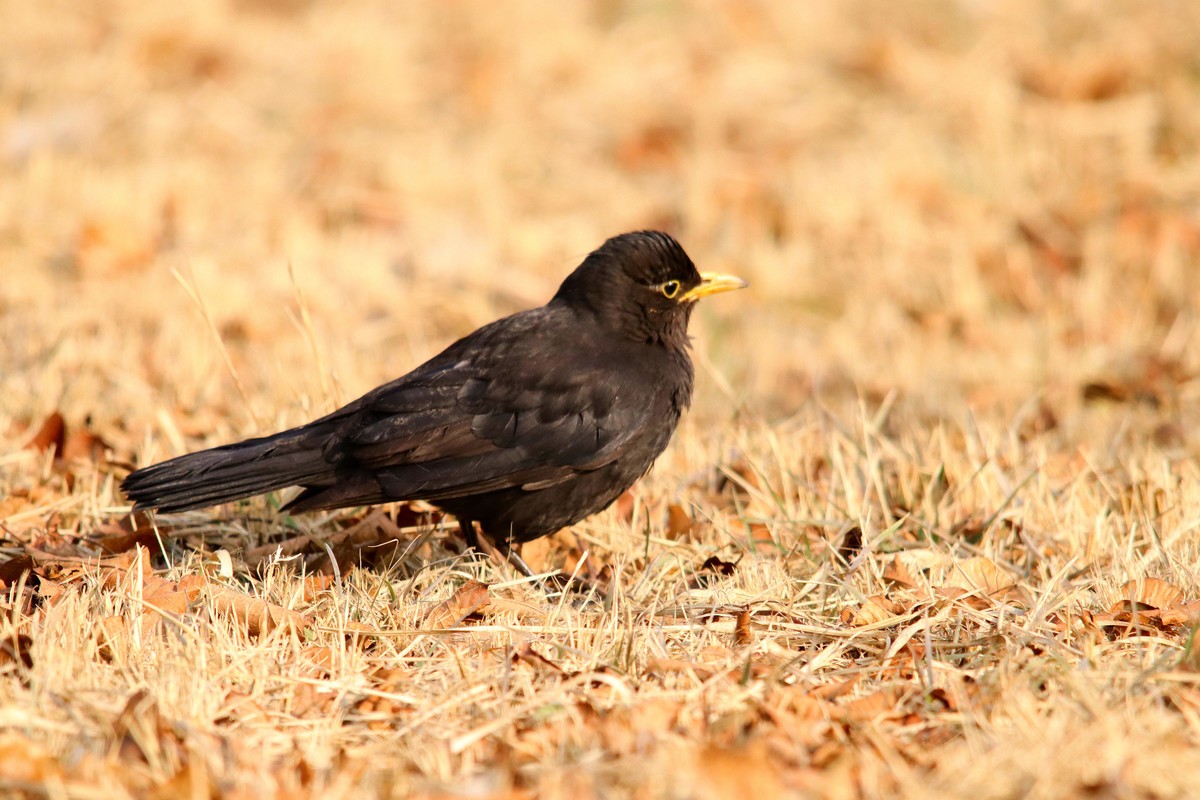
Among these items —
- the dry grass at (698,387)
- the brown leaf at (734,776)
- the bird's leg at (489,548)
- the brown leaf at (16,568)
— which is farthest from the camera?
the bird's leg at (489,548)

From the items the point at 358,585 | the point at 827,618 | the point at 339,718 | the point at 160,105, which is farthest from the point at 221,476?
the point at 160,105

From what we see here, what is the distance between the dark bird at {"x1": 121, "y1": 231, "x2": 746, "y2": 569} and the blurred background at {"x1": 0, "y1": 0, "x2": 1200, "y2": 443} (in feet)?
2.66

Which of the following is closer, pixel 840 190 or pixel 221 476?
pixel 221 476

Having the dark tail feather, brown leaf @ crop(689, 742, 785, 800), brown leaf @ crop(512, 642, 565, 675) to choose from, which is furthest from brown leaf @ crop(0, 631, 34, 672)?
brown leaf @ crop(689, 742, 785, 800)

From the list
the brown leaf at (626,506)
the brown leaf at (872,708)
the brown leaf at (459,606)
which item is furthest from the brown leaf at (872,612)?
the brown leaf at (626,506)

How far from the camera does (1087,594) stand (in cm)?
376

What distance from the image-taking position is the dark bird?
3.98 m

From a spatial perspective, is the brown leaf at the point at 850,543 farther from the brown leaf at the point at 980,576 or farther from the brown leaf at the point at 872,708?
the brown leaf at the point at 872,708

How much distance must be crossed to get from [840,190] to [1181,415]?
10.1 ft

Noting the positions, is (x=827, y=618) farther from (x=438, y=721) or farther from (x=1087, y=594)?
(x=438, y=721)

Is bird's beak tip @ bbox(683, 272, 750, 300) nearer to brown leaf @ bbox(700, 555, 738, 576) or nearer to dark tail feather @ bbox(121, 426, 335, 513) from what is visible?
brown leaf @ bbox(700, 555, 738, 576)

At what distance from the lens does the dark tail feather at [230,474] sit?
390cm

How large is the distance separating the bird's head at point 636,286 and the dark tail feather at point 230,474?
3.52ft

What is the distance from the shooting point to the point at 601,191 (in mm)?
8781
